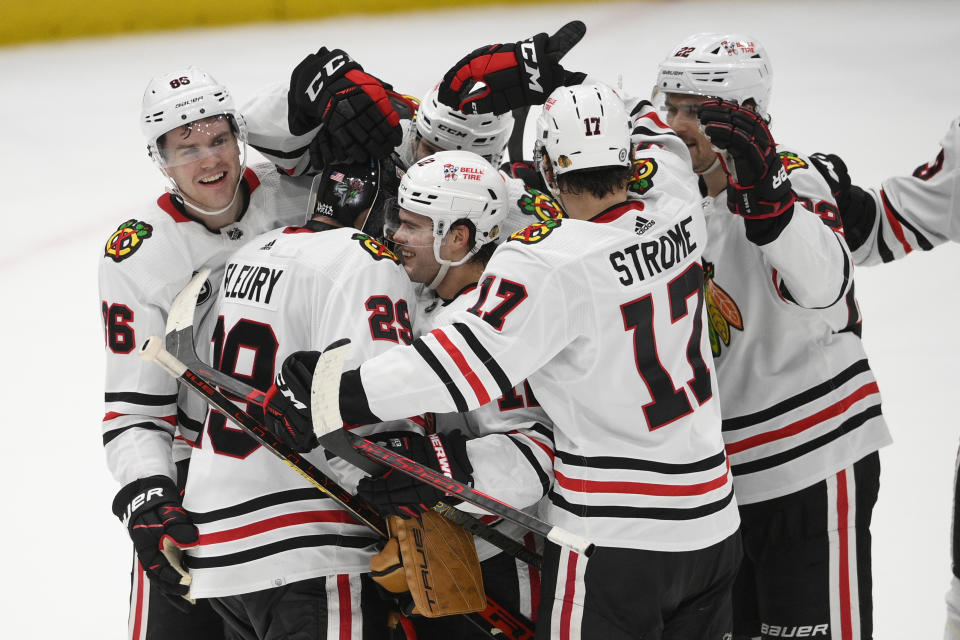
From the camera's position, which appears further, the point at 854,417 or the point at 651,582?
the point at 854,417

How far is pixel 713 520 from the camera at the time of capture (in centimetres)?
222

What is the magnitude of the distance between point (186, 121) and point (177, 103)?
42 mm

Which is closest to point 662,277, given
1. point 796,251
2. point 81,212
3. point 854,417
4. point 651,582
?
point 796,251

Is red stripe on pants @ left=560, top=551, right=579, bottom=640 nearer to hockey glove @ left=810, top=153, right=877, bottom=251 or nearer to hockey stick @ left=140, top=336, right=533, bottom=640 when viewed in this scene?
hockey stick @ left=140, top=336, right=533, bottom=640

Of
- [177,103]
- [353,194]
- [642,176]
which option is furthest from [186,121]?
[642,176]

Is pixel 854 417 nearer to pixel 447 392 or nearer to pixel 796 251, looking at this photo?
pixel 796 251

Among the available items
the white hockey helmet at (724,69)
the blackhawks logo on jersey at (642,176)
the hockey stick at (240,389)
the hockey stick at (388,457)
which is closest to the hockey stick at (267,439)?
the hockey stick at (240,389)

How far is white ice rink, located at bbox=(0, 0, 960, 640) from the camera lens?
12.1 ft

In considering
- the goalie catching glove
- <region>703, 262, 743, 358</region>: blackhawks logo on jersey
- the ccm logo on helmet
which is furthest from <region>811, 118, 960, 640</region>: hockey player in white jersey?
the goalie catching glove

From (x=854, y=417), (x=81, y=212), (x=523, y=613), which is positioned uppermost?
(x=854, y=417)

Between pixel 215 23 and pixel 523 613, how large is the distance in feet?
18.9

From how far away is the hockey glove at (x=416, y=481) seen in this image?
214cm

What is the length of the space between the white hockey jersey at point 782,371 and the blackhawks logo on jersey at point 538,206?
1.18ft

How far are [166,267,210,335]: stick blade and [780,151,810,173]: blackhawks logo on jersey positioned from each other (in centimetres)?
132
